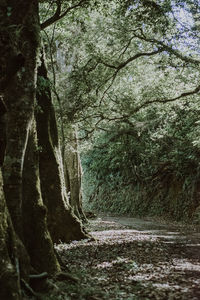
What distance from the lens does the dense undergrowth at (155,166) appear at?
19891 mm

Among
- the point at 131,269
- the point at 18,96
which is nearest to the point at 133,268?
the point at 131,269

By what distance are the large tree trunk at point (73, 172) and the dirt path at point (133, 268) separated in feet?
22.2

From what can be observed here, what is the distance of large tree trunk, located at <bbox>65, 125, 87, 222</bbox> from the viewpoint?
1834 centimetres

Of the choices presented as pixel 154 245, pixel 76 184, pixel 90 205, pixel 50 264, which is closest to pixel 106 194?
pixel 90 205

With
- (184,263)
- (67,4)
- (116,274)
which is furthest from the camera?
(67,4)

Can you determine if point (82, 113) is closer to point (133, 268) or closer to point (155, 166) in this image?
point (155, 166)

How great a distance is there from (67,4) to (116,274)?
317 inches

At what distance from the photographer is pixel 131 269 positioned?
7.32m

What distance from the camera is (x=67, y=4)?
1031cm

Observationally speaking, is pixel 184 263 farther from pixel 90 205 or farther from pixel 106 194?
pixel 90 205

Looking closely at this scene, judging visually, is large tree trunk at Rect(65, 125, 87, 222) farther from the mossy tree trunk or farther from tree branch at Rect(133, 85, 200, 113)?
the mossy tree trunk

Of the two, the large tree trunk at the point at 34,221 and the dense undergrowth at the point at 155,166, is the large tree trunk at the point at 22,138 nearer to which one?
the large tree trunk at the point at 34,221

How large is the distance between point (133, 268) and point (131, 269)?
11 cm

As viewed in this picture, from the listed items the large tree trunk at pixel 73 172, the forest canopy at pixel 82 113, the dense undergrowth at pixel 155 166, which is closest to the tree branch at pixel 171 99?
the forest canopy at pixel 82 113
